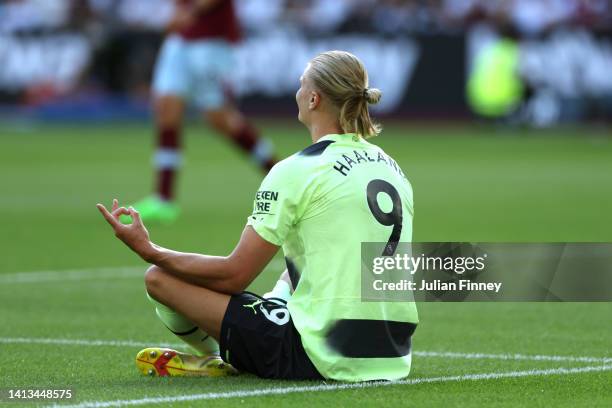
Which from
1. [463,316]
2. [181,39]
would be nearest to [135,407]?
[463,316]

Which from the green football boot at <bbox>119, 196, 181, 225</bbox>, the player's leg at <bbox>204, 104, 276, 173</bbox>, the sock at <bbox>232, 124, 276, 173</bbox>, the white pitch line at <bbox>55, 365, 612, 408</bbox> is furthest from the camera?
the sock at <bbox>232, 124, 276, 173</bbox>

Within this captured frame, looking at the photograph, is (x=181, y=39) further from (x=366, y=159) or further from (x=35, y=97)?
(x=35, y=97)

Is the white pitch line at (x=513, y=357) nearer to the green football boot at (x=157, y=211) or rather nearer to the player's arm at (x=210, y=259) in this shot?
the player's arm at (x=210, y=259)

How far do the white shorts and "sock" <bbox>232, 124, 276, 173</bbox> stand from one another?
38 cm

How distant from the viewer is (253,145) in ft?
47.8

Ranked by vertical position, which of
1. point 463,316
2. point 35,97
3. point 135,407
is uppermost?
point 135,407

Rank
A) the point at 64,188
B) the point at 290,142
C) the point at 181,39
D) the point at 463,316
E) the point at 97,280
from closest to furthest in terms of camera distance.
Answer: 1. the point at 463,316
2. the point at 97,280
3. the point at 181,39
4. the point at 64,188
5. the point at 290,142

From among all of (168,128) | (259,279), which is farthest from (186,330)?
(168,128)

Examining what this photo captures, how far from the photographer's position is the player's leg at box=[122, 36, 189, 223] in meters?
13.8

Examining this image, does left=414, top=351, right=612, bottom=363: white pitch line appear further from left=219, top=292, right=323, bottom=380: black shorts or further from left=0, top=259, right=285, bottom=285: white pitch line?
left=0, top=259, right=285, bottom=285: white pitch line

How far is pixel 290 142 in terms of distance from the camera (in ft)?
82.8

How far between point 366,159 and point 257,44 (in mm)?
25109

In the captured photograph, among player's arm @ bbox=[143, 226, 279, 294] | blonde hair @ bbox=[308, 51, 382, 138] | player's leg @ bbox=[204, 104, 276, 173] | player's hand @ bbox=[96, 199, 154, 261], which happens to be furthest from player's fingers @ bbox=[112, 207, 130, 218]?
player's leg @ bbox=[204, 104, 276, 173]
